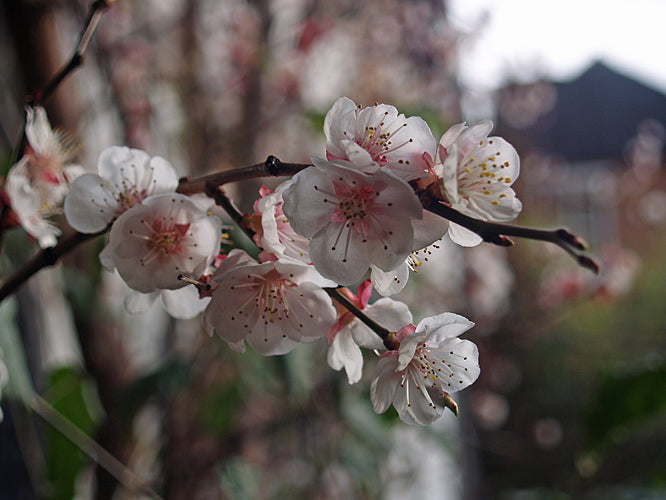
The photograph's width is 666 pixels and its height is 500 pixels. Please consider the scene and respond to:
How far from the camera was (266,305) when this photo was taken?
16.6 inches

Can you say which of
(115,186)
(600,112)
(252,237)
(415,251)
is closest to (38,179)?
(115,186)

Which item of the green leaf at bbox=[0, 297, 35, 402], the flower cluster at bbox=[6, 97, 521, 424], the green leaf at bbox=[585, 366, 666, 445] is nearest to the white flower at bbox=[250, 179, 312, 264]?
the flower cluster at bbox=[6, 97, 521, 424]

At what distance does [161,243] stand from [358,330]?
6.6 inches

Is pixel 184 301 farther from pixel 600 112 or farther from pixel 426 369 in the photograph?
pixel 600 112

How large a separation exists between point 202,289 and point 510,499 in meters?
3.00

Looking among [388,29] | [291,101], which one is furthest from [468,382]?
[388,29]

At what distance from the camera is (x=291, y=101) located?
2.06 metres

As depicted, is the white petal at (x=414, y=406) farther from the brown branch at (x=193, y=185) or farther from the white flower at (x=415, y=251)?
the brown branch at (x=193, y=185)

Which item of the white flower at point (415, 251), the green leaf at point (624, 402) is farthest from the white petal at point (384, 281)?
the green leaf at point (624, 402)

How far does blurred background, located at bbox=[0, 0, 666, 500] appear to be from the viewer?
38.0 inches

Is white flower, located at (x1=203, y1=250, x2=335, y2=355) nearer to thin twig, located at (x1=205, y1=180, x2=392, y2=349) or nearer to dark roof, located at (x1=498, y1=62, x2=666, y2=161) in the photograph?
thin twig, located at (x1=205, y1=180, x2=392, y2=349)

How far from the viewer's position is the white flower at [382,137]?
35 cm

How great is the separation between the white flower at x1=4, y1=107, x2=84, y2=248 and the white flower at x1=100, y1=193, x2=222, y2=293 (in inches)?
3.2

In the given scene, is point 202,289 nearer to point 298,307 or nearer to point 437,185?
point 298,307
